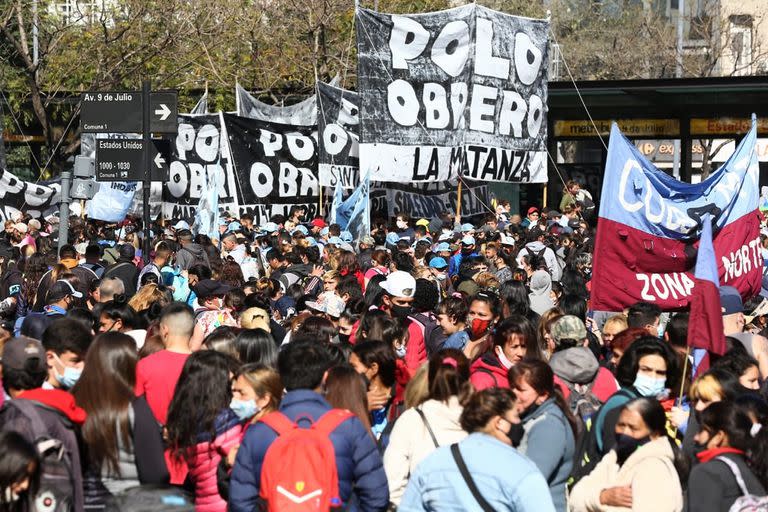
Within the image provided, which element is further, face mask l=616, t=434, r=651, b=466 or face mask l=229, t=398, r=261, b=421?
face mask l=229, t=398, r=261, b=421

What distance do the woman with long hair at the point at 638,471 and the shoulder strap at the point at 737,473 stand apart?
233 millimetres

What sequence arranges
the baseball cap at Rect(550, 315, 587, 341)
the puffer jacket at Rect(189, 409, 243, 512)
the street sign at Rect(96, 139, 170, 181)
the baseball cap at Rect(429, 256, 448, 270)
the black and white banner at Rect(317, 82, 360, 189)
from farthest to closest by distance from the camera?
the black and white banner at Rect(317, 82, 360, 189)
the street sign at Rect(96, 139, 170, 181)
the baseball cap at Rect(429, 256, 448, 270)
the baseball cap at Rect(550, 315, 587, 341)
the puffer jacket at Rect(189, 409, 243, 512)

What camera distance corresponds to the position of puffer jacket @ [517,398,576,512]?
5852 millimetres

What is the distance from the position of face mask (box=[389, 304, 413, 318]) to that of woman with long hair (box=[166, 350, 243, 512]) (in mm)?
3369

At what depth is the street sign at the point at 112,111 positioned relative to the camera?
1441 cm

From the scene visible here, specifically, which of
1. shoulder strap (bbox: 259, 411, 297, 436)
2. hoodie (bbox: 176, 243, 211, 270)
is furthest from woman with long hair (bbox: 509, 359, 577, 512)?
hoodie (bbox: 176, 243, 211, 270)

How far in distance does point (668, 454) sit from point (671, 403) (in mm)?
1531

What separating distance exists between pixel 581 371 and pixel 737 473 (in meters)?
1.92

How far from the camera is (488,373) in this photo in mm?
6973

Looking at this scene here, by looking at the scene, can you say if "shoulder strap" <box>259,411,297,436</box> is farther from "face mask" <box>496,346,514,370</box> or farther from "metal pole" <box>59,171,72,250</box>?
"metal pole" <box>59,171,72,250</box>

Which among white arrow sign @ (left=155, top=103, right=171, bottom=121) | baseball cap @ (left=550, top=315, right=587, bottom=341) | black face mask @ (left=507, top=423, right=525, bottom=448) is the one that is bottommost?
black face mask @ (left=507, top=423, right=525, bottom=448)

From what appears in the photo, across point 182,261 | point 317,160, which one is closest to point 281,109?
point 317,160

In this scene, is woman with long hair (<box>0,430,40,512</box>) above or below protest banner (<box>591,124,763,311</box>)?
below

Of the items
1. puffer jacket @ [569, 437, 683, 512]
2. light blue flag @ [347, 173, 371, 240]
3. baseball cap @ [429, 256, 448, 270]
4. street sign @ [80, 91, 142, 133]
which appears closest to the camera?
puffer jacket @ [569, 437, 683, 512]
